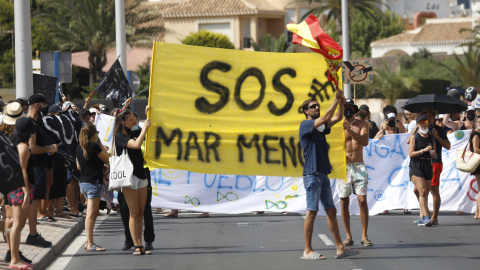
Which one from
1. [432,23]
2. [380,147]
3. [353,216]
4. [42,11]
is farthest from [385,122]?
[432,23]

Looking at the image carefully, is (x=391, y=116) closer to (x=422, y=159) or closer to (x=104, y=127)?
(x=422, y=159)

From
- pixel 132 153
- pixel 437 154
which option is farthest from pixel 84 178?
pixel 437 154

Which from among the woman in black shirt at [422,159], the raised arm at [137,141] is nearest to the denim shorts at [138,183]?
the raised arm at [137,141]

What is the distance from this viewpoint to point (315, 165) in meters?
10.5

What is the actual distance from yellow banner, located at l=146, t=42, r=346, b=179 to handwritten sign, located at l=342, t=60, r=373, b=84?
36.3 ft

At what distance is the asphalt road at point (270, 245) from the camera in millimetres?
10258

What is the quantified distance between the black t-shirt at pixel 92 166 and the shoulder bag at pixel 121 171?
0.57 meters

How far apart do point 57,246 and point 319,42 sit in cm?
418

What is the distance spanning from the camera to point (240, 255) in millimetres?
10953

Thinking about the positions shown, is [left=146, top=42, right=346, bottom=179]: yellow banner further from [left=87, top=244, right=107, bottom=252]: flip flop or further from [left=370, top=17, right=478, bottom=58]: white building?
[left=370, top=17, right=478, bottom=58]: white building

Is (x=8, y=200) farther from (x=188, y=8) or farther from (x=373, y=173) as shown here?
(x=188, y=8)

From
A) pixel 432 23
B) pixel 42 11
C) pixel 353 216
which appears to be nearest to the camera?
pixel 353 216

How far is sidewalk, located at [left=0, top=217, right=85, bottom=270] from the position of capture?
10227 millimetres

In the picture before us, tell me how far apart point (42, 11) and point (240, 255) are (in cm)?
5433
